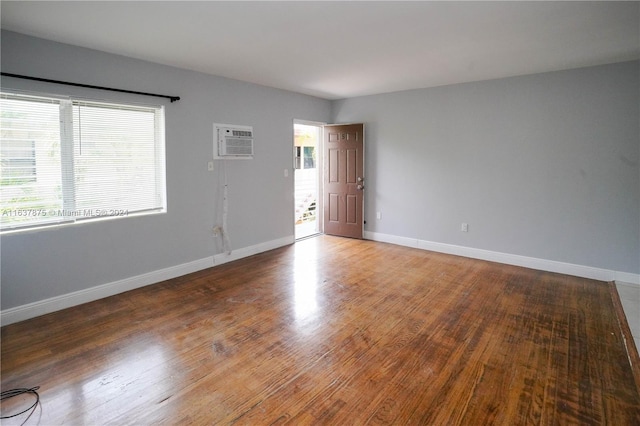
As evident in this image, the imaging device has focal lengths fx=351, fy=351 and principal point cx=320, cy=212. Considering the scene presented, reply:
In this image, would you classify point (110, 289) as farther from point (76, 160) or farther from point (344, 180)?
point (344, 180)

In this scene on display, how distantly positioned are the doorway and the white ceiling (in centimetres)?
238

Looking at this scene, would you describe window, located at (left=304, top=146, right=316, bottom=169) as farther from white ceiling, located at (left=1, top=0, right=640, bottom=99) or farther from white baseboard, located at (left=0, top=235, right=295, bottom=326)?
white ceiling, located at (left=1, top=0, right=640, bottom=99)

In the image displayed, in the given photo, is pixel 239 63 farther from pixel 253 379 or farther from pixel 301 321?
pixel 253 379

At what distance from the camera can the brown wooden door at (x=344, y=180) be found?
6.28 meters

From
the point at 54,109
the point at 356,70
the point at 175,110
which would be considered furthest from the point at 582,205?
the point at 54,109

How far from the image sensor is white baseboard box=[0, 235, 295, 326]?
316cm

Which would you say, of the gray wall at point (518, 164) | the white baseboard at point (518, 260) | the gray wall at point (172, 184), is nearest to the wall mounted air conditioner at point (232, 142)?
the gray wall at point (172, 184)

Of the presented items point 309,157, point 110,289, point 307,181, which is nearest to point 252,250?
point 110,289

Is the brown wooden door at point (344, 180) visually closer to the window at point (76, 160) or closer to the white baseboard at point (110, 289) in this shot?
the white baseboard at point (110, 289)

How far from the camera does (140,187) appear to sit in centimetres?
402

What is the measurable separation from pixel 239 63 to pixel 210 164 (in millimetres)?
1342

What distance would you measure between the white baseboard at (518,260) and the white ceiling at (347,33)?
2452 millimetres

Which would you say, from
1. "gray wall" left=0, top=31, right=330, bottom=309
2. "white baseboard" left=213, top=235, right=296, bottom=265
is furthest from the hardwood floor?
"white baseboard" left=213, top=235, right=296, bottom=265

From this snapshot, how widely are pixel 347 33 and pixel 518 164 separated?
3139 millimetres
